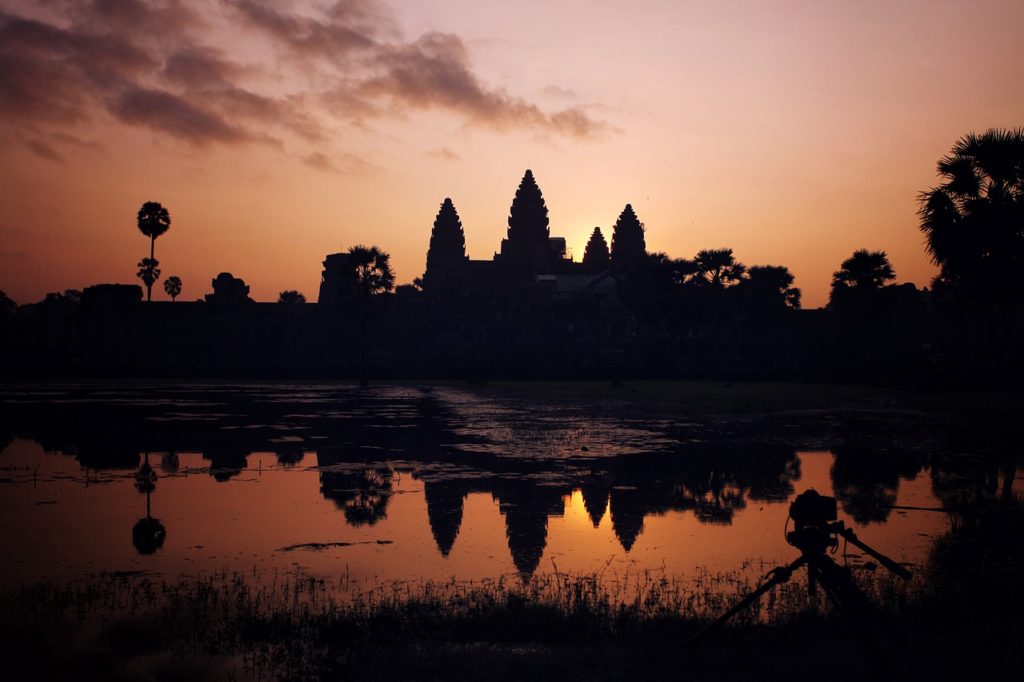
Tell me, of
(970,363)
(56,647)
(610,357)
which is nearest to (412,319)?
(610,357)

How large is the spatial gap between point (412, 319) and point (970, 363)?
5388cm

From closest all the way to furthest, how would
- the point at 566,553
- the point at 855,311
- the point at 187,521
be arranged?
the point at 566,553 → the point at 187,521 → the point at 855,311

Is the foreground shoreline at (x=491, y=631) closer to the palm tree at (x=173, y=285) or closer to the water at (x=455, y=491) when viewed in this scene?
the water at (x=455, y=491)

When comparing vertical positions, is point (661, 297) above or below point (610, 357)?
above

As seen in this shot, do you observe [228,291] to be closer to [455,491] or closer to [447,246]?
[447,246]

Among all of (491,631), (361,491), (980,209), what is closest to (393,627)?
(491,631)

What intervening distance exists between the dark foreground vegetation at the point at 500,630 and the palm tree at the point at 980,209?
22543 millimetres

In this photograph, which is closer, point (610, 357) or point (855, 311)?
point (855, 311)

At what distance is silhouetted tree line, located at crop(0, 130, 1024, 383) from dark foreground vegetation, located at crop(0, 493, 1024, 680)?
35948 millimetres

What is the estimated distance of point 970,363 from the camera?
47.2 m

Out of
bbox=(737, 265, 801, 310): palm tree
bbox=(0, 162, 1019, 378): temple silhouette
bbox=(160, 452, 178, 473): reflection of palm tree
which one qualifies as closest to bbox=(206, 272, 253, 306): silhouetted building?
bbox=(0, 162, 1019, 378): temple silhouette

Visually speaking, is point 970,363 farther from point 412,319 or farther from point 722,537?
point 412,319

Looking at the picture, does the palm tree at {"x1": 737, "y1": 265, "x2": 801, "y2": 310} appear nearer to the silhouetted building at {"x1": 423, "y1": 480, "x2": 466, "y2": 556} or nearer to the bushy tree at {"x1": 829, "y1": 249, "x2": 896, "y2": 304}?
the bushy tree at {"x1": 829, "y1": 249, "x2": 896, "y2": 304}

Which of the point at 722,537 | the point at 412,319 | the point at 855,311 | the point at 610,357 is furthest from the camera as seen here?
the point at 412,319
